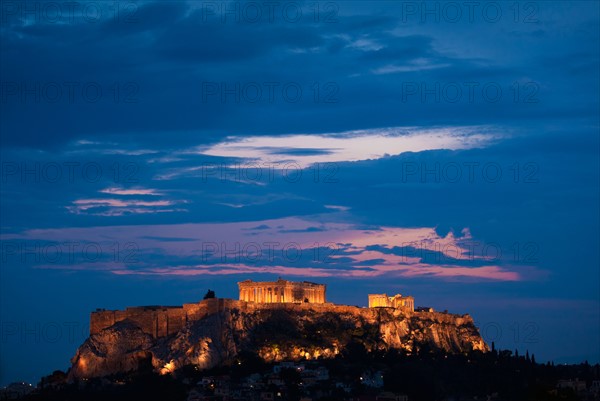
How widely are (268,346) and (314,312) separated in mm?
7682

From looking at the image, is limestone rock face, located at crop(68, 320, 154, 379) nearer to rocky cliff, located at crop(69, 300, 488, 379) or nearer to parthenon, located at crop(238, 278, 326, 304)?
rocky cliff, located at crop(69, 300, 488, 379)

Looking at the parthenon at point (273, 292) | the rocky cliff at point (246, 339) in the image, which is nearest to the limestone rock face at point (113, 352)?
the rocky cliff at point (246, 339)

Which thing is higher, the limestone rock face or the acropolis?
the acropolis

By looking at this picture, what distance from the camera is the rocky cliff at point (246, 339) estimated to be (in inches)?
3964

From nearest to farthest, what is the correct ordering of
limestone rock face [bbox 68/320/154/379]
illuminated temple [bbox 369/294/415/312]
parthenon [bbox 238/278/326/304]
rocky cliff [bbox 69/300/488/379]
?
rocky cliff [bbox 69/300/488/379] → limestone rock face [bbox 68/320/154/379] → parthenon [bbox 238/278/326/304] → illuminated temple [bbox 369/294/415/312]

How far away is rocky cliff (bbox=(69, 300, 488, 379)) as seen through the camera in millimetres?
100688

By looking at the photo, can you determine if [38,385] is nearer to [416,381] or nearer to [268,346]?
[268,346]

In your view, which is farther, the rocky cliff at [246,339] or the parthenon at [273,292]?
the parthenon at [273,292]

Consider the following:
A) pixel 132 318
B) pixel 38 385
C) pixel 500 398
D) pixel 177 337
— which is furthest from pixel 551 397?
pixel 38 385

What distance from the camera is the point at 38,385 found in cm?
10994

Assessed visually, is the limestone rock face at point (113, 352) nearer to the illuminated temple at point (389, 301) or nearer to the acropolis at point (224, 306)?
the acropolis at point (224, 306)

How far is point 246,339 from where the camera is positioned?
101500 mm

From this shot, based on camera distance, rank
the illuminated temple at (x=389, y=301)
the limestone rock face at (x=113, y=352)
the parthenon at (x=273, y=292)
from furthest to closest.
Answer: the illuminated temple at (x=389, y=301), the parthenon at (x=273, y=292), the limestone rock face at (x=113, y=352)

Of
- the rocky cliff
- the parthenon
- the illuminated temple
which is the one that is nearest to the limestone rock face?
the rocky cliff
